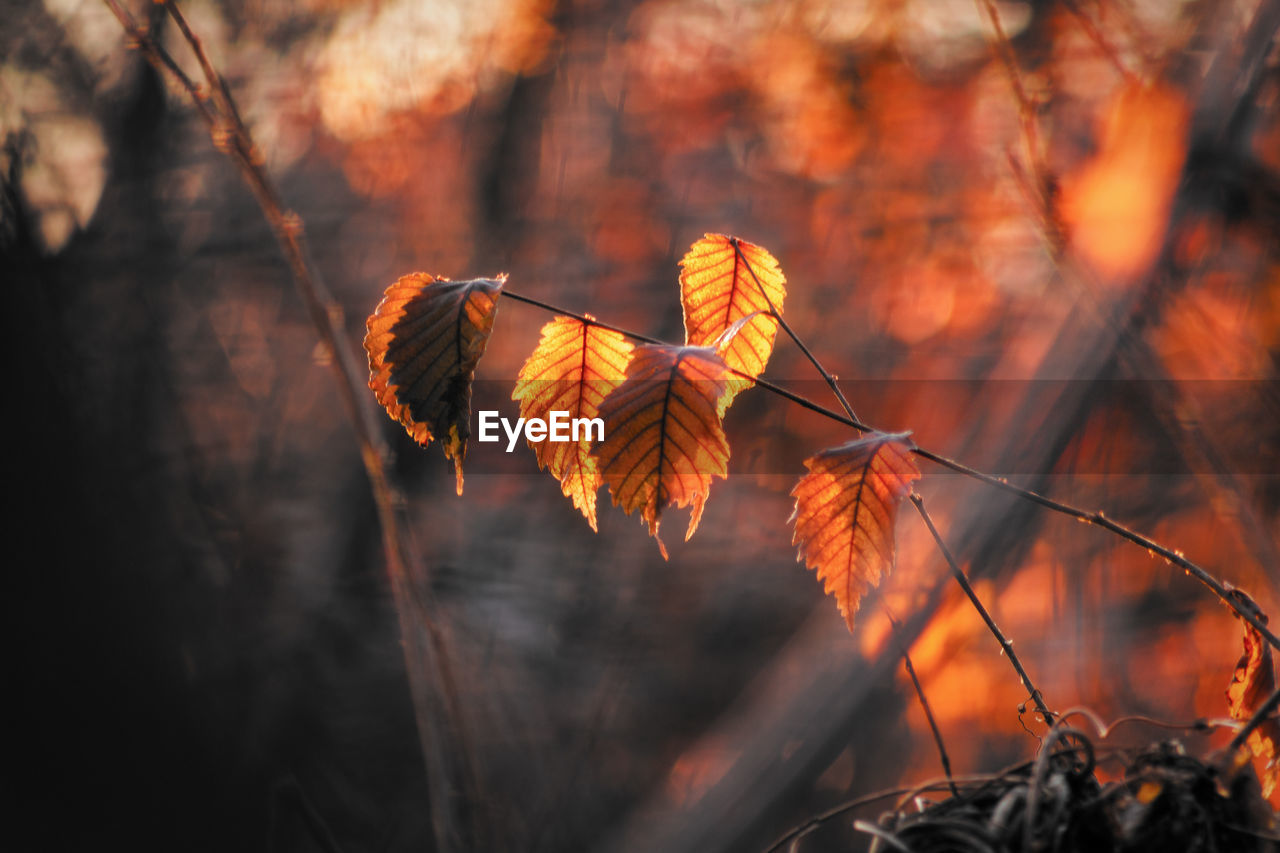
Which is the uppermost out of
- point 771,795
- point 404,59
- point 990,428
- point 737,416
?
point 404,59

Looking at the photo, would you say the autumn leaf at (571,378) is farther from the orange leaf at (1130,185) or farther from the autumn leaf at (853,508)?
the orange leaf at (1130,185)

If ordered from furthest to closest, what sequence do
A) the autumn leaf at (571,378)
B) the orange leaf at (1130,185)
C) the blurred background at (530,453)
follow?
the blurred background at (530,453) → the orange leaf at (1130,185) → the autumn leaf at (571,378)

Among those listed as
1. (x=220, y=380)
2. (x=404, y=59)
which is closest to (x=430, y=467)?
(x=220, y=380)

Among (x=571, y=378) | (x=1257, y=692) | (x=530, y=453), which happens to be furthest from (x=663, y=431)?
(x=530, y=453)

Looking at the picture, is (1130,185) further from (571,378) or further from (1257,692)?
(571,378)

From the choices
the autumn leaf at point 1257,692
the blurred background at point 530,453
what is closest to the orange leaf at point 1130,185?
the blurred background at point 530,453

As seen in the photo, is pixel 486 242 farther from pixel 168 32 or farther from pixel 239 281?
pixel 168 32
